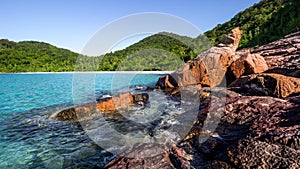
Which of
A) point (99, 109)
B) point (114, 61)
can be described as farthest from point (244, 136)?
point (114, 61)

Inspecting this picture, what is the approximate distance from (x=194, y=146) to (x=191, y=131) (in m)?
0.98

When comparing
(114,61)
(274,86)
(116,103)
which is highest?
(114,61)

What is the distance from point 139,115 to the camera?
10219 mm

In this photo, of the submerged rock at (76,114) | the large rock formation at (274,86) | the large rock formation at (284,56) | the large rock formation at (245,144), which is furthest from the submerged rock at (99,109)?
the large rock formation at (284,56)

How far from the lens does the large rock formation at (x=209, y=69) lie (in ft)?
46.8

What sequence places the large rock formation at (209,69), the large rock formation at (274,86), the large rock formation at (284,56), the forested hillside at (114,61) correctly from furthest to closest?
the forested hillside at (114,61)
the large rock formation at (209,69)
the large rock formation at (284,56)
the large rock formation at (274,86)

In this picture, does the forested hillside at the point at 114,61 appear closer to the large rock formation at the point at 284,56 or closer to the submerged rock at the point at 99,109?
the large rock formation at the point at 284,56

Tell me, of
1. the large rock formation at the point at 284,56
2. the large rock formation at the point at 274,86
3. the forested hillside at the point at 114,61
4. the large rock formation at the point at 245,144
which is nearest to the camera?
the large rock formation at the point at 245,144

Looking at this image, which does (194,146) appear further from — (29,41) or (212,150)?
(29,41)

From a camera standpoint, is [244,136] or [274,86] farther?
[274,86]

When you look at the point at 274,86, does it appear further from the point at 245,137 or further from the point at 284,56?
the point at 284,56

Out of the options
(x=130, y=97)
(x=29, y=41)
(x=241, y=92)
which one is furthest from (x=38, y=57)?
(x=241, y=92)

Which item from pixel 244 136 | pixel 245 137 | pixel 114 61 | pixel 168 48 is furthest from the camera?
pixel 114 61

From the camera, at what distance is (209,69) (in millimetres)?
14938
